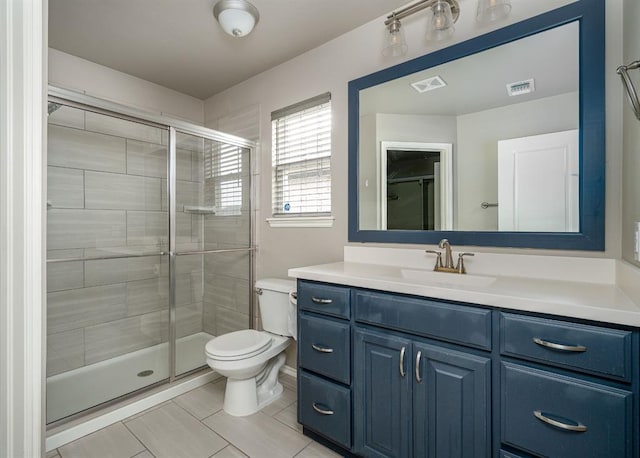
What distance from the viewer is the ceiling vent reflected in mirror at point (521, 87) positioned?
4.88 feet

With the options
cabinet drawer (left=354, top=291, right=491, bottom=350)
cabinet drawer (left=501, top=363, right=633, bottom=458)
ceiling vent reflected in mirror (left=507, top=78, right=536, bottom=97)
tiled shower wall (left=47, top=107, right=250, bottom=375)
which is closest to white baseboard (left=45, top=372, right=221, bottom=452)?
tiled shower wall (left=47, top=107, right=250, bottom=375)

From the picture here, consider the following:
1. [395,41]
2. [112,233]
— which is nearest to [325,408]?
[112,233]

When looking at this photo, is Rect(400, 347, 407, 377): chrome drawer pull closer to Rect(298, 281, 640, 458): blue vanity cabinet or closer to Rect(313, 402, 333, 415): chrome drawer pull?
Rect(298, 281, 640, 458): blue vanity cabinet

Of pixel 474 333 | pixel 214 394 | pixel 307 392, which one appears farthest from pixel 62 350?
pixel 474 333

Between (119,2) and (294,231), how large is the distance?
177cm

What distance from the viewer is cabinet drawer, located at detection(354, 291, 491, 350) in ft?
3.73

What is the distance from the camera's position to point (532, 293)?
110cm

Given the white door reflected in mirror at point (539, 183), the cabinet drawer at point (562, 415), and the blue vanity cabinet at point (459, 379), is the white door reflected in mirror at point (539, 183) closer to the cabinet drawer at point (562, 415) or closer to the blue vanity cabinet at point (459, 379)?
the blue vanity cabinet at point (459, 379)

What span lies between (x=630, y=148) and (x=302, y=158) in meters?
1.79

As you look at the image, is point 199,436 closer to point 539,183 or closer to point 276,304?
point 276,304

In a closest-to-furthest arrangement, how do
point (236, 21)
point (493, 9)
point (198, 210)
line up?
point (493, 9), point (236, 21), point (198, 210)

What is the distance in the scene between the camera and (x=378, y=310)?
1.39m

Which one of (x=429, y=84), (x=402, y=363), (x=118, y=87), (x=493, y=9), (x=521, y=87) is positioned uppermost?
(x=118, y=87)

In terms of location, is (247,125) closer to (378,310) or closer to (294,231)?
(294,231)
